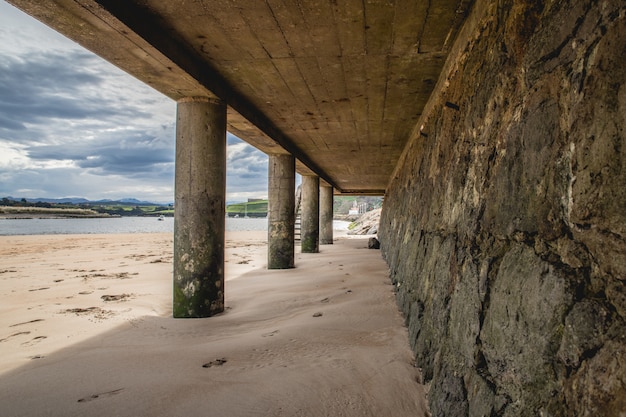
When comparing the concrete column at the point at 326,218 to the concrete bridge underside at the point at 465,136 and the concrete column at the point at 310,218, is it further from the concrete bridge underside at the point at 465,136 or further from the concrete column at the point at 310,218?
the concrete bridge underside at the point at 465,136

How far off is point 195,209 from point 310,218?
8.36 m

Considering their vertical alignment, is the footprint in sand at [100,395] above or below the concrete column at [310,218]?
below

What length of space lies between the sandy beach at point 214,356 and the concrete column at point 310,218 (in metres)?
6.53

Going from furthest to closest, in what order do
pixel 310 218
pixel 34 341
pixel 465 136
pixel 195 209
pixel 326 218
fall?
pixel 326 218 → pixel 310 218 → pixel 195 209 → pixel 34 341 → pixel 465 136

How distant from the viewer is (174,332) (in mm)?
4141

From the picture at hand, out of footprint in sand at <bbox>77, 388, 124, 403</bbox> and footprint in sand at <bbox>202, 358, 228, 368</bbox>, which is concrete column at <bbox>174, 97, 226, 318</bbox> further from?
footprint in sand at <bbox>77, 388, 124, 403</bbox>

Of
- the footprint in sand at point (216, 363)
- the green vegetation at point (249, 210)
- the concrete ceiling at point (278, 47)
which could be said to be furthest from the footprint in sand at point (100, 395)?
the green vegetation at point (249, 210)

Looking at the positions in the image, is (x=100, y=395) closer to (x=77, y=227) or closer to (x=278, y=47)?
(x=278, y=47)

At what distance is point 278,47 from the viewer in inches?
153

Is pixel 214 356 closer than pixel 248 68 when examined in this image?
Yes

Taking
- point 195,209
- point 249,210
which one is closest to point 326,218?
point 195,209

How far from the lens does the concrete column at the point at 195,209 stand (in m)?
4.75

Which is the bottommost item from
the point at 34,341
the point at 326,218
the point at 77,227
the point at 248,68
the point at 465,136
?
the point at 77,227

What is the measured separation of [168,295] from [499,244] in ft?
19.2
